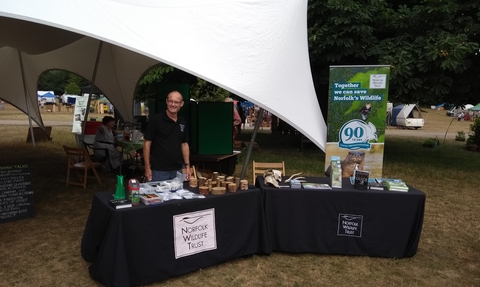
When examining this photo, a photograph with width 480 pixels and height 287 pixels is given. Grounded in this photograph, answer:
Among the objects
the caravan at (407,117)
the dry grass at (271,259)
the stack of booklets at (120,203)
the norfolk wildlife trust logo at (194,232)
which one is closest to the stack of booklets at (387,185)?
the dry grass at (271,259)

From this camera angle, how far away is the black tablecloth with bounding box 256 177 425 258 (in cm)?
391

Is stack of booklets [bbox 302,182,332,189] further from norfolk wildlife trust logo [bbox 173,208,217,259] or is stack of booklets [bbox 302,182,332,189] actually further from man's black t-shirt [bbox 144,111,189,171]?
man's black t-shirt [bbox 144,111,189,171]

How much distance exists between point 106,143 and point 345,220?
5013 mm

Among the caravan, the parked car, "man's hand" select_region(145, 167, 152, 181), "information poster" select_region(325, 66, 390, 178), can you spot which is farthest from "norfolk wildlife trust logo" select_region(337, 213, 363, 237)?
the caravan

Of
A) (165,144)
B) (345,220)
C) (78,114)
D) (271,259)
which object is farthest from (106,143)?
(78,114)

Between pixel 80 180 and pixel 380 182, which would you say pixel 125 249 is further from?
pixel 80 180

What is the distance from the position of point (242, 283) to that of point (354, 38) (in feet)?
23.9

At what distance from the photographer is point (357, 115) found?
5.26m

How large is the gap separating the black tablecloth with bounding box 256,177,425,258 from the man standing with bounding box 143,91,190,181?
97 cm

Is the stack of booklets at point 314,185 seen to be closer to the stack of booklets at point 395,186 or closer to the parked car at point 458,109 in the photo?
the stack of booklets at point 395,186

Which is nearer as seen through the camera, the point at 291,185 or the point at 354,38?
the point at 291,185

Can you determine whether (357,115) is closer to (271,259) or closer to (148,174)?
(271,259)

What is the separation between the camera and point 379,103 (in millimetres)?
5215

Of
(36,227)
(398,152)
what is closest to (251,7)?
(36,227)
